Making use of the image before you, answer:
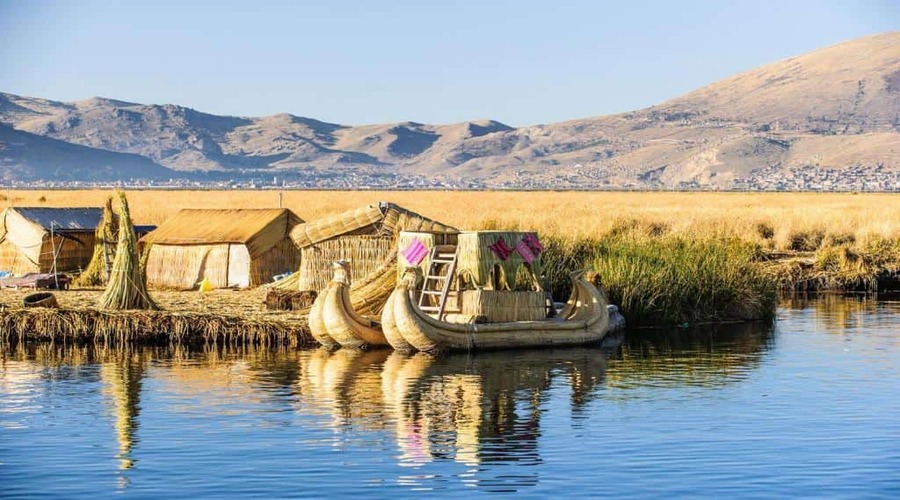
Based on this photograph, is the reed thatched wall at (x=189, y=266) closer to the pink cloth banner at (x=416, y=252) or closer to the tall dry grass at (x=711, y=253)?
the tall dry grass at (x=711, y=253)

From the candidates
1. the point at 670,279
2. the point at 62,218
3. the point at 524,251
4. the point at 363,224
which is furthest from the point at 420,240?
the point at 62,218

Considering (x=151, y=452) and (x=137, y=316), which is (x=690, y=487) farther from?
(x=137, y=316)

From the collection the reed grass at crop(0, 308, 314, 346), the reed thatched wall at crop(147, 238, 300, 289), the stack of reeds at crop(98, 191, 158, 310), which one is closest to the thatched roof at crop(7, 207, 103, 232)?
the reed thatched wall at crop(147, 238, 300, 289)

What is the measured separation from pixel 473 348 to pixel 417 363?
1098mm

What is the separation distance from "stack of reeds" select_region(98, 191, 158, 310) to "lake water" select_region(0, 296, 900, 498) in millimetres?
1545

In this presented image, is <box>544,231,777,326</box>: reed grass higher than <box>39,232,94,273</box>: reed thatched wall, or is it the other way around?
<box>39,232,94,273</box>: reed thatched wall

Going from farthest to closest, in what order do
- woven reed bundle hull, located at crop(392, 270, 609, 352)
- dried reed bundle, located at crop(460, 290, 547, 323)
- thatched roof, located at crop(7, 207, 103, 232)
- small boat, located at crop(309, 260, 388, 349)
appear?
thatched roof, located at crop(7, 207, 103, 232) < dried reed bundle, located at crop(460, 290, 547, 323) < small boat, located at crop(309, 260, 388, 349) < woven reed bundle hull, located at crop(392, 270, 609, 352)

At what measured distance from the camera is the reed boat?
60.8 feet

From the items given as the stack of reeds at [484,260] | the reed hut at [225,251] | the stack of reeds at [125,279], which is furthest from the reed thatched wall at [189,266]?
the stack of reeds at [484,260]

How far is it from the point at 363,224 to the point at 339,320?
403cm

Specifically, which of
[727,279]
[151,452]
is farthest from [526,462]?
[727,279]

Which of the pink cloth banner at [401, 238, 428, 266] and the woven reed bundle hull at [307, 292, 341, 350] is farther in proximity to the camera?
the pink cloth banner at [401, 238, 428, 266]

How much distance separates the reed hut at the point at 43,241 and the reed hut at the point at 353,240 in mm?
5338

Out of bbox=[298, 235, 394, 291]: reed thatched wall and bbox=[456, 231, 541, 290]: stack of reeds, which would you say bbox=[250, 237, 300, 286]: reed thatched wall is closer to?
bbox=[298, 235, 394, 291]: reed thatched wall
